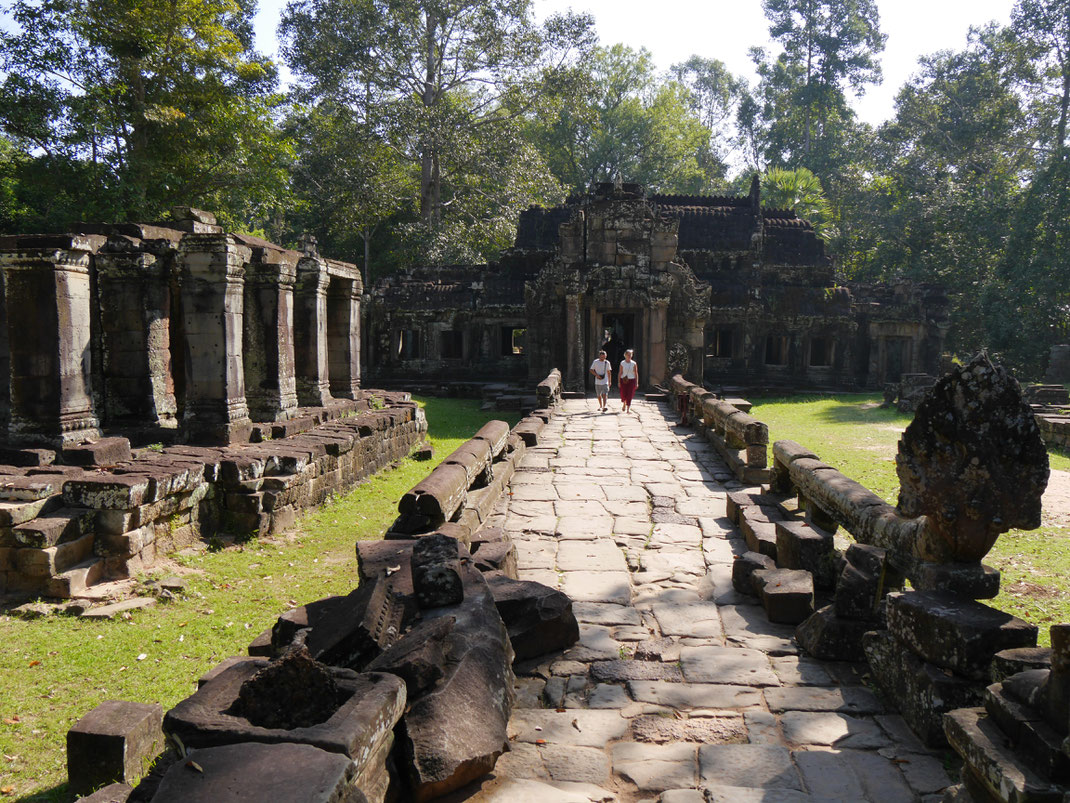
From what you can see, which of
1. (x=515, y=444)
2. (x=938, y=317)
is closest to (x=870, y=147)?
(x=938, y=317)

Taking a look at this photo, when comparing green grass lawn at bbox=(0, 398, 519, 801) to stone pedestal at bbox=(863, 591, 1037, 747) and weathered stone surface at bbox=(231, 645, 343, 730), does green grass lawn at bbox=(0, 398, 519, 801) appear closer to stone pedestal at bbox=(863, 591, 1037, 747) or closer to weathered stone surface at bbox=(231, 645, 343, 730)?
weathered stone surface at bbox=(231, 645, 343, 730)

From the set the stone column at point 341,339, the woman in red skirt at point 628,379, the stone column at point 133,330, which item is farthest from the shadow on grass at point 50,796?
the woman in red skirt at point 628,379

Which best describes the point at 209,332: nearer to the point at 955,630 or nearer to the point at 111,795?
the point at 111,795

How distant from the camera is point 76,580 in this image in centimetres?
626

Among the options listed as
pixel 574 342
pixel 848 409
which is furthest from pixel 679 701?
pixel 848 409

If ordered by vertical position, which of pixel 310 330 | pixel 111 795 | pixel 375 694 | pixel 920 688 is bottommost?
pixel 111 795

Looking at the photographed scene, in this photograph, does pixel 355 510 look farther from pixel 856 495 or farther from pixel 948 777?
pixel 948 777

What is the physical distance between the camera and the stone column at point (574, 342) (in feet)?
67.7

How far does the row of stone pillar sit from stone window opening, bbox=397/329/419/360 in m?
13.5

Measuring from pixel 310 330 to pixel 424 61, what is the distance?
22.1 m

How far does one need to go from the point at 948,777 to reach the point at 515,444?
787 cm

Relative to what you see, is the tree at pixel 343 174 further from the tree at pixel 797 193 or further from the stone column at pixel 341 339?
the tree at pixel 797 193

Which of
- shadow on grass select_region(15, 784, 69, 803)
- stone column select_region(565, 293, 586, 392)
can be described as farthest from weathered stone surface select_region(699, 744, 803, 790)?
stone column select_region(565, 293, 586, 392)

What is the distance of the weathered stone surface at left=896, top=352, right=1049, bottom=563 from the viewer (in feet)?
11.9
